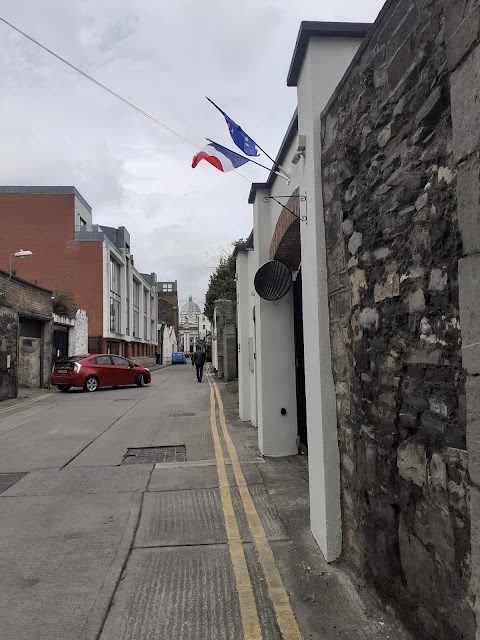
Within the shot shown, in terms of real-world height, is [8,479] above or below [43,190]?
below

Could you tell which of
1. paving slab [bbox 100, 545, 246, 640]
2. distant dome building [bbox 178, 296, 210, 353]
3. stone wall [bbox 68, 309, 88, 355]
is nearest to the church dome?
distant dome building [bbox 178, 296, 210, 353]

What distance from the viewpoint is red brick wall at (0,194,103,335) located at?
35.7 metres

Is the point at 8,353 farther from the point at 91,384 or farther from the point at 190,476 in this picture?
the point at 190,476

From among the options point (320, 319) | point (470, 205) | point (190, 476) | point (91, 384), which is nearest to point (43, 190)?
point (91, 384)

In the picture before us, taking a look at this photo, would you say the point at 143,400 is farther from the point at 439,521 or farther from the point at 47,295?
the point at 439,521

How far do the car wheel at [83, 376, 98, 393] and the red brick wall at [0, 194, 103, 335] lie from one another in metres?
15.9

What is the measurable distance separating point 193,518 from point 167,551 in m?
0.77

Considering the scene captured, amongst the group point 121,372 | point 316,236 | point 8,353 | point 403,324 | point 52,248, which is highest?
point 52,248

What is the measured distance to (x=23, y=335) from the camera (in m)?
19.8

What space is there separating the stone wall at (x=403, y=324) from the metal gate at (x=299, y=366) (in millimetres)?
3117

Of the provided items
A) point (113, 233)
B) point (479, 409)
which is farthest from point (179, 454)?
point (113, 233)

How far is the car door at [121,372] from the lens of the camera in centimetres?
2070

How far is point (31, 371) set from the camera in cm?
2059

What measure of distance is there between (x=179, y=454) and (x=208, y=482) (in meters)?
1.73
